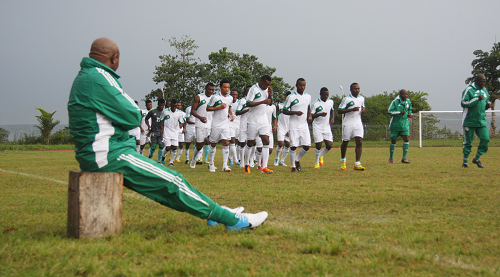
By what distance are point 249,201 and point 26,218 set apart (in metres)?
2.67

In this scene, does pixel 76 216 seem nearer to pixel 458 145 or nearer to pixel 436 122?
pixel 458 145

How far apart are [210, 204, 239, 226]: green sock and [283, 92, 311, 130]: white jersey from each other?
285 inches

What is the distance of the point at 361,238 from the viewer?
3283 millimetres

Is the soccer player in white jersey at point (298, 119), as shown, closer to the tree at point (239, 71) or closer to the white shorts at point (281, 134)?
the white shorts at point (281, 134)

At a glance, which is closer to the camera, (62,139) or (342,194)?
(342,194)

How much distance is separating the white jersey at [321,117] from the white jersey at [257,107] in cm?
210

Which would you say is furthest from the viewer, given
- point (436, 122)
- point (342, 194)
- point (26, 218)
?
point (436, 122)

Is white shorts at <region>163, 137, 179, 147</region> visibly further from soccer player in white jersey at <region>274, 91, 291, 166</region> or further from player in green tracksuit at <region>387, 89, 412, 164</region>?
player in green tracksuit at <region>387, 89, 412, 164</region>

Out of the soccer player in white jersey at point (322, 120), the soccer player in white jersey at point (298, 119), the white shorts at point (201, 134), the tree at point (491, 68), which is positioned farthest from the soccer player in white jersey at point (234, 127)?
the tree at point (491, 68)

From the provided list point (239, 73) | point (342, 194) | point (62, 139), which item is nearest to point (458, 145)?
point (239, 73)

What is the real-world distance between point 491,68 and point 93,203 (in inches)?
2031

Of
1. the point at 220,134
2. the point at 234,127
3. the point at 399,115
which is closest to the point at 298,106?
the point at 220,134

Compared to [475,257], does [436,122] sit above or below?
above

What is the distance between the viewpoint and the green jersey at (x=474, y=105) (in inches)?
388
